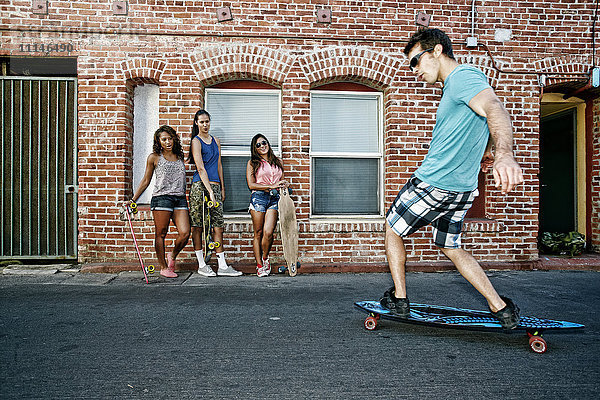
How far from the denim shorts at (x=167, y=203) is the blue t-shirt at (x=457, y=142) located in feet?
12.4

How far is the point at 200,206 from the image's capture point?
626 cm

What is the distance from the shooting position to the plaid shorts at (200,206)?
625 centimetres

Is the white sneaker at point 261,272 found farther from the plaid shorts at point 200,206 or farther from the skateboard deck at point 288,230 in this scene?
the plaid shorts at point 200,206

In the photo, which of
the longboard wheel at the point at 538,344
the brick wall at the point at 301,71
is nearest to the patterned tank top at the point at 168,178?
the brick wall at the point at 301,71

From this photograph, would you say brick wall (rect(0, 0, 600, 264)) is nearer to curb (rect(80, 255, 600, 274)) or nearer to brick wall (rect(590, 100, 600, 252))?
curb (rect(80, 255, 600, 274))

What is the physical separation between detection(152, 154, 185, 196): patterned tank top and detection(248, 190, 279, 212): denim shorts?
3.26ft

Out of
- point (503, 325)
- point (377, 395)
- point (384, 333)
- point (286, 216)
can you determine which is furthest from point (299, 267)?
point (377, 395)

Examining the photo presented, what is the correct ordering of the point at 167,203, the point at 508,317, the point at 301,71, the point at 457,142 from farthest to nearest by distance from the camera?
the point at 301,71 → the point at 167,203 → the point at 457,142 → the point at 508,317

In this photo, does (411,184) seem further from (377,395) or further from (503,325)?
(377,395)

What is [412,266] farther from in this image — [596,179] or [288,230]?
[596,179]

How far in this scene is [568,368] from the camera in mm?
2906

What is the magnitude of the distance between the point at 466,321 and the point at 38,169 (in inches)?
252

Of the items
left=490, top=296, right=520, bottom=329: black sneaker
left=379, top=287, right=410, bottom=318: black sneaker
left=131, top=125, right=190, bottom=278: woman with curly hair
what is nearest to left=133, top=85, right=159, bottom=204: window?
left=131, top=125, right=190, bottom=278: woman with curly hair

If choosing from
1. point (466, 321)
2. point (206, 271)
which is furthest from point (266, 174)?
point (466, 321)
